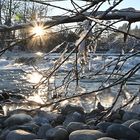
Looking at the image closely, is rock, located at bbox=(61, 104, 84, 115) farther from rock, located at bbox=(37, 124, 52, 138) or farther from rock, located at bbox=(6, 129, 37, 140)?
rock, located at bbox=(6, 129, 37, 140)

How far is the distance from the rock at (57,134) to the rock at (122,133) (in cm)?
47

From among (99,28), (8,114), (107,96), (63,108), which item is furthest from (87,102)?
(99,28)

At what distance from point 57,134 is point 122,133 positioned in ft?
2.21

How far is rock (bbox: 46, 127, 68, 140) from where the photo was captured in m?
4.14

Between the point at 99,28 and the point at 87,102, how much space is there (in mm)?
5154

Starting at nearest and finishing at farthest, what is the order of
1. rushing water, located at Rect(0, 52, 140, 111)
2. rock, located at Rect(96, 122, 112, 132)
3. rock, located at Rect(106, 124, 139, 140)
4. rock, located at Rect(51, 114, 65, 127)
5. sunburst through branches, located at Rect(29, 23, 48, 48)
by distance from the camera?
sunburst through branches, located at Rect(29, 23, 48, 48), rushing water, located at Rect(0, 52, 140, 111), rock, located at Rect(106, 124, 139, 140), rock, located at Rect(96, 122, 112, 132), rock, located at Rect(51, 114, 65, 127)

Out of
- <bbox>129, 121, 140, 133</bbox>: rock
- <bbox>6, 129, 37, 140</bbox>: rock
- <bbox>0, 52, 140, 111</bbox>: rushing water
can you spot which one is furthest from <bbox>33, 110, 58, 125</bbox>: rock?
<bbox>129, 121, 140, 133</bbox>: rock

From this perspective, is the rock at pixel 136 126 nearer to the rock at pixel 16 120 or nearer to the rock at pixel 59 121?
the rock at pixel 59 121

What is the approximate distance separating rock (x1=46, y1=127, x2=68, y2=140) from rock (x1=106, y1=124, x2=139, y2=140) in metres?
0.47

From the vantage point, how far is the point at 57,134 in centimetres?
414

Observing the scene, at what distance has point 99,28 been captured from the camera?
2637 mm

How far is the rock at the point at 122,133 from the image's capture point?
3.92 m

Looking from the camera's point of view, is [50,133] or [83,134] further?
[50,133]

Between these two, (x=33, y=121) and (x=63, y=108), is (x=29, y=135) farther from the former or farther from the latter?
(x=63, y=108)
